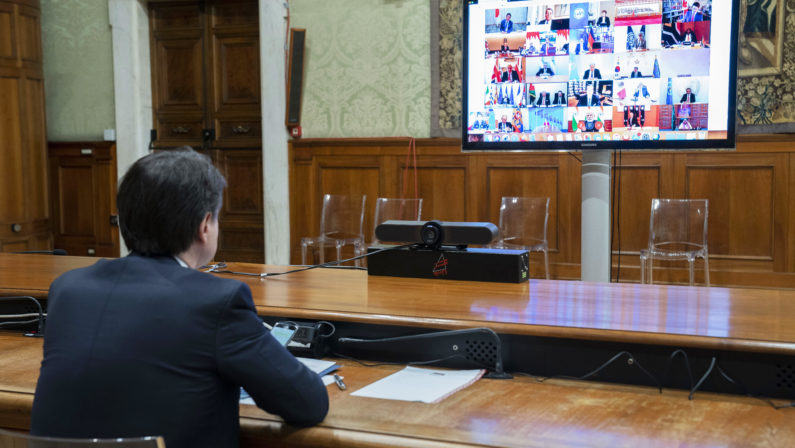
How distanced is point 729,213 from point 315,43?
327 centimetres

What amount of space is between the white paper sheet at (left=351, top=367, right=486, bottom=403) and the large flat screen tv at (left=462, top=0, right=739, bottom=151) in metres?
1.80

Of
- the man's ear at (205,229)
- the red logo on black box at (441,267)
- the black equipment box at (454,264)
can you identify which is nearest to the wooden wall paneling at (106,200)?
the black equipment box at (454,264)

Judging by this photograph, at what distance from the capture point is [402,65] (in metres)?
5.76

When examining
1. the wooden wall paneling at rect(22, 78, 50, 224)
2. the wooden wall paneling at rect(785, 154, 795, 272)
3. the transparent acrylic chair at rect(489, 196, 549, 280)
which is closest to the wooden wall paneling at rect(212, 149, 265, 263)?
the wooden wall paneling at rect(22, 78, 50, 224)

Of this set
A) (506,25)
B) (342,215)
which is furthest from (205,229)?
(342,215)

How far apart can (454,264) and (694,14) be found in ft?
5.43

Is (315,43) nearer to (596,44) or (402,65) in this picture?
(402,65)

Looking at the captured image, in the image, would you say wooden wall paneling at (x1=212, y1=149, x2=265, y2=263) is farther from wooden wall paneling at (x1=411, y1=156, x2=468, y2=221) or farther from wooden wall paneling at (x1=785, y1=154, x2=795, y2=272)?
wooden wall paneling at (x1=785, y1=154, x2=795, y2=272)

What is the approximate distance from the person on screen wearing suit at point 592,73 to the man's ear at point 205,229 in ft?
7.53

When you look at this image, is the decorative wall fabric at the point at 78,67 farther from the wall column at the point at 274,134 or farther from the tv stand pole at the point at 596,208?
the tv stand pole at the point at 596,208

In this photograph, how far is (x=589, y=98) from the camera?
3318 millimetres

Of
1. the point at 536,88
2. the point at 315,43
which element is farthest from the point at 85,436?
the point at 315,43

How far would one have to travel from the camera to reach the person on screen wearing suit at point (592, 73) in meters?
3.29

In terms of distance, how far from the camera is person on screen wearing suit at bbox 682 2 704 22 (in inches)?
124
